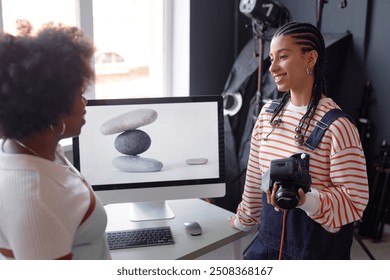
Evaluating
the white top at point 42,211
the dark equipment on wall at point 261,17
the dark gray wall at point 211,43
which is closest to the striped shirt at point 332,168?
the white top at point 42,211

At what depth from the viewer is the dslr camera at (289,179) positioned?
1125 millimetres

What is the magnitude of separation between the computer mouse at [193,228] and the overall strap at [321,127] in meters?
0.45

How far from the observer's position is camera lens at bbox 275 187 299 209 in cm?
112

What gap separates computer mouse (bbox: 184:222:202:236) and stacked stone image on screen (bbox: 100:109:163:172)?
227 millimetres

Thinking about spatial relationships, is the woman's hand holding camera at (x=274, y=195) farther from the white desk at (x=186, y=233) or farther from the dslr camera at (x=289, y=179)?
the white desk at (x=186, y=233)

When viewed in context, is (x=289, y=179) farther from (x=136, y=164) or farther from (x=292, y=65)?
(x=136, y=164)

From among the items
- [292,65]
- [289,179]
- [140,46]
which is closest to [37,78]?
[289,179]

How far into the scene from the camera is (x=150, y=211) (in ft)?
5.16

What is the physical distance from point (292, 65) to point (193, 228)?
1.95 ft

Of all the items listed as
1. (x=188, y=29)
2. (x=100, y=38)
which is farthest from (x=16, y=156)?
(x=188, y=29)

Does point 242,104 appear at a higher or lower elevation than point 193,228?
higher

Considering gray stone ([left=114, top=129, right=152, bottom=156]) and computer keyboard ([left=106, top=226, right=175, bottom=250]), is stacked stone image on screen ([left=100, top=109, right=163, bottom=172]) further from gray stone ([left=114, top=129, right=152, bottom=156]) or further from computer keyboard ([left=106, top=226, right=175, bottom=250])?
computer keyboard ([left=106, top=226, right=175, bottom=250])

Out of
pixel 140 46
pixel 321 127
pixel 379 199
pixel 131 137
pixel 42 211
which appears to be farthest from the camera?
pixel 140 46

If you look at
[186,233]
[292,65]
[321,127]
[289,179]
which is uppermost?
[292,65]
